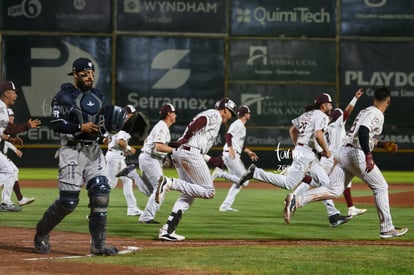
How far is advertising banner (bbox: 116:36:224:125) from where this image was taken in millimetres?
27141

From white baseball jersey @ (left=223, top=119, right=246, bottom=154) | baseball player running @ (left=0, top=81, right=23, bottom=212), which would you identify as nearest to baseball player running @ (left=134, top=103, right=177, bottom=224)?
baseball player running @ (left=0, top=81, right=23, bottom=212)

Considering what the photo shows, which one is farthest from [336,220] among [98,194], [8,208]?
[8,208]

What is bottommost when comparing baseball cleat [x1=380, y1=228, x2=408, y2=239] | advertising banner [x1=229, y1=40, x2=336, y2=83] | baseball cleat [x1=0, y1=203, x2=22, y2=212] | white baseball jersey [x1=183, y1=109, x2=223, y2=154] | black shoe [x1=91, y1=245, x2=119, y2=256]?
baseball cleat [x1=0, y1=203, x2=22, y2=212]

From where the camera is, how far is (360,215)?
15672 millimetres

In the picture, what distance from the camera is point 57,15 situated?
88.1 ft

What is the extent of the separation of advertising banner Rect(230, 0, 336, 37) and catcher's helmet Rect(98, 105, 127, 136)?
18.3m

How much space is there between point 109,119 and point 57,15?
59.4ft

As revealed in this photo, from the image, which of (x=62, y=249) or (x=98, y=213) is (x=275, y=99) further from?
(x=98, y=213)

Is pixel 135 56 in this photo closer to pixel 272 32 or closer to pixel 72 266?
pixel 272 32

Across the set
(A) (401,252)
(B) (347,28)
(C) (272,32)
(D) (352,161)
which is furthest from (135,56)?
(A) (401,252)

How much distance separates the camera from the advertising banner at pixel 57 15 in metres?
26.7

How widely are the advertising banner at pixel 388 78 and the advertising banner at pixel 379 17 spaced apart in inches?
15.4

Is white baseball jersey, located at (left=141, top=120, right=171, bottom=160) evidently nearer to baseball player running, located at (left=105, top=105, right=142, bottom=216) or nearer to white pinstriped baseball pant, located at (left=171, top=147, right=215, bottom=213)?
baseball player running, located at (left=105, top=105, right=142, bottom=216)

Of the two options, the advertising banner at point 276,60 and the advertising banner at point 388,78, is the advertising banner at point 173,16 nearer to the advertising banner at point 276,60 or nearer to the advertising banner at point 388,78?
the advertising banner at point 276,60
